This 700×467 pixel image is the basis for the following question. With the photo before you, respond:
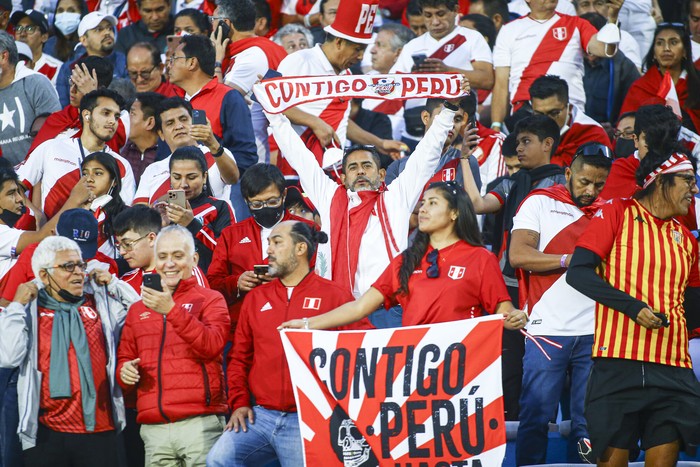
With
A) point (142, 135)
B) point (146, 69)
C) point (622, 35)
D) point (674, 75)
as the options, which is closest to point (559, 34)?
point (674, 75)

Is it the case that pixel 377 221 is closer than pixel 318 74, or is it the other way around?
pixel 377 221

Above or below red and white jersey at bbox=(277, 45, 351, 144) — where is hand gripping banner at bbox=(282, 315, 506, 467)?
below

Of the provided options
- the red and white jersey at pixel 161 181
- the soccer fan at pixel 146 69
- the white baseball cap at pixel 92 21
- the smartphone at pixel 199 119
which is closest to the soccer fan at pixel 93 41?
the white baseball cap at pixel 92 21

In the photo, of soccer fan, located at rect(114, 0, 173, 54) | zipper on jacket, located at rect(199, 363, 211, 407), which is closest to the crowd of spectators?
zipper on jacket, located at rect(199, 363, 211, 407)

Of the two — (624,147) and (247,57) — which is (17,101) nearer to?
(247,57)

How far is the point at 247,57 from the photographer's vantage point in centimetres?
1026

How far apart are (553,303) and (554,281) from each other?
5.9 inches

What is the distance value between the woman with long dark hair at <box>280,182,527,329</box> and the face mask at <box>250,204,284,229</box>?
4.46 ft

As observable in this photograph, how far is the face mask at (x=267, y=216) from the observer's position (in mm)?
8023

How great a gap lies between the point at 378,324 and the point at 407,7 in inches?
238

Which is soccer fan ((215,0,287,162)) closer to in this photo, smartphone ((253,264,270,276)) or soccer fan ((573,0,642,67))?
smartphone ((253,264,270,276))

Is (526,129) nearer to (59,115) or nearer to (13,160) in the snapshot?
(59,115)

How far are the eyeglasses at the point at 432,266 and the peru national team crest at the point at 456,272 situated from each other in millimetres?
74

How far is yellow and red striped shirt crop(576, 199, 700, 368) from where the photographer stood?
6520mm
